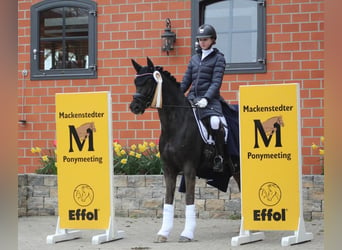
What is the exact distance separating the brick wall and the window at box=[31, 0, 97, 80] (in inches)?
5.3

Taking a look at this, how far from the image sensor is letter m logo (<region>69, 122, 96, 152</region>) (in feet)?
23.2

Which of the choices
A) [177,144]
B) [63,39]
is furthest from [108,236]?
[63,39]

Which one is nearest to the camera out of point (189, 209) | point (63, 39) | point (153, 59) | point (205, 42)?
point (189, 209)

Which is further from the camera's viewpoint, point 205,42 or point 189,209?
point 205,42

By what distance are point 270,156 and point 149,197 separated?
297cm

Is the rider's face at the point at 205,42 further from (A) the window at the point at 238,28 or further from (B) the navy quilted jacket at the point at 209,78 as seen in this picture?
(A) the window at the point at 238,28

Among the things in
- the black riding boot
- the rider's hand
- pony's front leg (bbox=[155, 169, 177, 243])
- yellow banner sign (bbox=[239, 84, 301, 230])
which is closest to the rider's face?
the rider's hand

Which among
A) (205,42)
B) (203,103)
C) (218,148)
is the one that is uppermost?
(205,42)

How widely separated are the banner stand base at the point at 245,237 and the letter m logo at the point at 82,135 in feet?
6.57

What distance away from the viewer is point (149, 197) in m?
9.06

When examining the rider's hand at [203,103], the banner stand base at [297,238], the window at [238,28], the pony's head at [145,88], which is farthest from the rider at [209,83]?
the window at [238,28]

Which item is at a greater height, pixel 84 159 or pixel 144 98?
pixel 144 98

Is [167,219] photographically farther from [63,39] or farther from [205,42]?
[63,39]

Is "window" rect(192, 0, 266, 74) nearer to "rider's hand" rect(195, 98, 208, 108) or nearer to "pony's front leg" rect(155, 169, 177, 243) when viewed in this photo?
"rider's hand" rect(195, 98, 208, 108)
